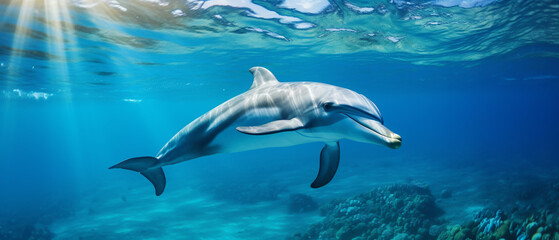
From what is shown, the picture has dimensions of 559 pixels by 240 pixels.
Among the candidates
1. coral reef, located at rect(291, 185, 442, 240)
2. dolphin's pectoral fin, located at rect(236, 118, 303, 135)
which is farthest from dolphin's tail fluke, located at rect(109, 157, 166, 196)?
coral reef, located at rect(291, 185, 442, 240)

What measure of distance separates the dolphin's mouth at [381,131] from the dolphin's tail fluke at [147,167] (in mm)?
3095

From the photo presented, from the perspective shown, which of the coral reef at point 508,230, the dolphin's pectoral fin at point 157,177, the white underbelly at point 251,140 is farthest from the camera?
the coral reef at point 508,230

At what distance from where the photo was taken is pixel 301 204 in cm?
1484

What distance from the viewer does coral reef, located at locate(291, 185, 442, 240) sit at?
9.06 meters

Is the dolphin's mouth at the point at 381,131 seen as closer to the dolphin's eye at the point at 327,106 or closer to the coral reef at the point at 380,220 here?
the dolphin's eye at the point at 327,106

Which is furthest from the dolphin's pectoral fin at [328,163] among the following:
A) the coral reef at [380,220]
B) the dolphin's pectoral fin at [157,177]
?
the coral reef at [380,220]

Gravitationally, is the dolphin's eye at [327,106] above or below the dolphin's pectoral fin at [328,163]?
above

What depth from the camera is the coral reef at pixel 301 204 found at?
14541 mm

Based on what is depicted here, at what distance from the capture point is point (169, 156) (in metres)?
4.32

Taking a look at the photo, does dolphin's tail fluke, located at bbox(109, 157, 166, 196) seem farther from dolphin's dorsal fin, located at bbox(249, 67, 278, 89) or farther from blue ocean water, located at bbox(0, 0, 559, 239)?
blue ocean water, located at bbox(0, 0, 559, 239)

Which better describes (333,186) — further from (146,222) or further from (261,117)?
(261,117)

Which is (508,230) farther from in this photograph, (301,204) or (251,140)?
(301,204)

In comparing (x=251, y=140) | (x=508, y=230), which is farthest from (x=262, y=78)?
(x=508, y=230)

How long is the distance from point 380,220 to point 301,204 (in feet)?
17.1
